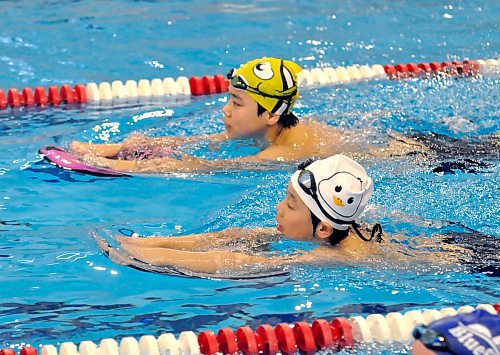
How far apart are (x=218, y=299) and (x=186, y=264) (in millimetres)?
190

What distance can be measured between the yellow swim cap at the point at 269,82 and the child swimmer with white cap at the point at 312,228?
131 cm

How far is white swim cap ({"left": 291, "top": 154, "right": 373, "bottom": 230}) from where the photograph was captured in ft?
12.7

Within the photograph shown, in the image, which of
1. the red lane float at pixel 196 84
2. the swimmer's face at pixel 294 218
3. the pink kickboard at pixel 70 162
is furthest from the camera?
the red lane float at pixel 196 84

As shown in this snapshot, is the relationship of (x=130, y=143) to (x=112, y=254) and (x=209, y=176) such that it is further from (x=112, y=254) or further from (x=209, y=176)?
(x=112, y=254)

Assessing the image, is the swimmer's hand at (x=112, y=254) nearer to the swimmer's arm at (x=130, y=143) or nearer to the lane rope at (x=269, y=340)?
the lane rope at (x=269, y=340)

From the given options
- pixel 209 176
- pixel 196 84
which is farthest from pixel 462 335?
pixel 196 84

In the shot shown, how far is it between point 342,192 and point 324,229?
0.19 meters

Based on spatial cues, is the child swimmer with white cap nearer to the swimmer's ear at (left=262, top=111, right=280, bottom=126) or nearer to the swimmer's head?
the swimmer's ear at (left=262, top=111, right=280, bottom=126)

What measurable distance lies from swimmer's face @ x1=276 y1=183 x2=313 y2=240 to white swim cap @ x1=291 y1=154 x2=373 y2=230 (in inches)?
1.1

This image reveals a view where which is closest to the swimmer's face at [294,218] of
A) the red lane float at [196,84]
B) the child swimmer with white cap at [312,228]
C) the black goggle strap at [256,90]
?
the child swimmer with white cap at [312,228]

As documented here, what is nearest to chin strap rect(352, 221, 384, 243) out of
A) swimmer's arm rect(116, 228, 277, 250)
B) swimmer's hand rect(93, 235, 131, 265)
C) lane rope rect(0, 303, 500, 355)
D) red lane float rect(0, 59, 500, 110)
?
swimmer's arm rect(116, 228, 277, 250)

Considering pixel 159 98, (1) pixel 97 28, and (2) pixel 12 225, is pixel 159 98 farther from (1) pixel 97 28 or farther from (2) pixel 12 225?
(2) pixel 12 225

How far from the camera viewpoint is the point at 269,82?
5227 millimetres

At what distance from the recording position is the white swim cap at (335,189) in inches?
153
